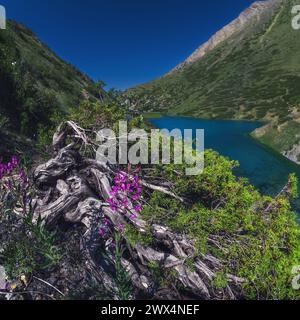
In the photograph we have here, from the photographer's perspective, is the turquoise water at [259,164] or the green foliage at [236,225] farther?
the turquoise water at [259,164]

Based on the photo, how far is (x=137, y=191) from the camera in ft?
31.2

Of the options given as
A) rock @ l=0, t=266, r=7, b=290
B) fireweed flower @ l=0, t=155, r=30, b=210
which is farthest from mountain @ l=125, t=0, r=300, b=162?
rock @ l=0, t=266, r=7, b=290

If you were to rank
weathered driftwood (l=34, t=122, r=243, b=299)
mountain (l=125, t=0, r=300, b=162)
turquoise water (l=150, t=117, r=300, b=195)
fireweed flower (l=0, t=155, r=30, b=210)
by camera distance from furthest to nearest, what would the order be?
mountain (l=125, t=0, r=300, b=162) < turquoise water (l=150, t=117, r=300, b=195) < fireweed flower (l=0, t=155, r=30, b=210) < weathered driftwood (l=34, t=122, r=243, b=299)

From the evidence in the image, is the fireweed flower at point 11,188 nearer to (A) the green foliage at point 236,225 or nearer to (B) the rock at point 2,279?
(B) the rock at point 2,279

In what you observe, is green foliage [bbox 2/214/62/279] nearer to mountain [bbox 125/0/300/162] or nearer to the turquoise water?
the turquoise water

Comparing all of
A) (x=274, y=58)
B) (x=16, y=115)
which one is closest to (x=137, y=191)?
(x=16, y=115)

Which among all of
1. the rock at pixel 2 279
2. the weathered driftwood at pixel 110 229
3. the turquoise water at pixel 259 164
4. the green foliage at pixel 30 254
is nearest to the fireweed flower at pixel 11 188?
the weathered driftwood at pixel 110 229

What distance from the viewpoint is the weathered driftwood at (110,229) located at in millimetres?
8070

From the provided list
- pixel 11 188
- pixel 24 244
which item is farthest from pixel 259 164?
pixel 24 244

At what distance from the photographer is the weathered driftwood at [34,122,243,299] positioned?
26.5ft

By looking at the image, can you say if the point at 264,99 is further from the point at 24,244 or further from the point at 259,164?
the point at 24,244

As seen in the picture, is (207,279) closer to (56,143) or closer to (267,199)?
(267,199)

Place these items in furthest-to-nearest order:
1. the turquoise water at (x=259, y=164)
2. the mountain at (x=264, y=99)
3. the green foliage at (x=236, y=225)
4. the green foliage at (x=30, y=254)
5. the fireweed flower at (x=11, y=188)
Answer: the mountain at (x=264, y=99) < the turquoise water at (x=259, y=164) < the fireweed flower at (x=11, y=188) < the green foliage at (x=236, y=225) < the green foliage at (x=30, y=254)

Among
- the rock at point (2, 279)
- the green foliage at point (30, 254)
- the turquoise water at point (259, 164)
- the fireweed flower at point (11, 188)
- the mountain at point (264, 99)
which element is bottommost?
the rock at point (2, 279)
